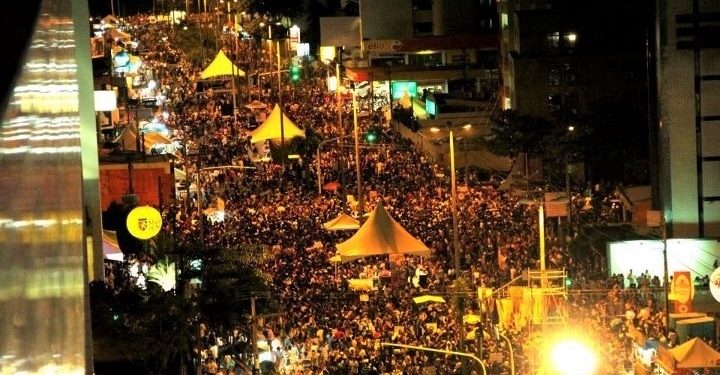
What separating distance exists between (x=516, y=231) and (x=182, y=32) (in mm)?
66167

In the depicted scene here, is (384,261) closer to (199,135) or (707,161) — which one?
(707,161)

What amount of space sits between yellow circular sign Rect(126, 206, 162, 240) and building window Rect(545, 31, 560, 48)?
125 feet

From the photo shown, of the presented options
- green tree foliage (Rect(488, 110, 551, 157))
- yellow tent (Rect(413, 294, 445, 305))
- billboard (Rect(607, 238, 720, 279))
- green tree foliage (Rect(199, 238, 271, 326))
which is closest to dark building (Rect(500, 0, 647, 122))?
green tree foliage (Rect(488, 110, 551, 157))

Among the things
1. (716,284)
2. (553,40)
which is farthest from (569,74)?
(716,284)

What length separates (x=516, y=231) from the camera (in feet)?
109

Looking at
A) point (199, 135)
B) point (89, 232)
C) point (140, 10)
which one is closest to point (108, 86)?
point (199, 135)

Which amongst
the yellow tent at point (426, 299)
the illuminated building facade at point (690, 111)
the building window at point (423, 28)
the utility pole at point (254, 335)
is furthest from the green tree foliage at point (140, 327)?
the building window at point (423, 28)

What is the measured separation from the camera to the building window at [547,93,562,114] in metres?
58.9

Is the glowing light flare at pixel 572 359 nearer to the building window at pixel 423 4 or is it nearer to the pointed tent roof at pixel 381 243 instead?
the pointed tent roof at pixel 381 243

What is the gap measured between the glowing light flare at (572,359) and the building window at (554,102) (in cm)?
4190

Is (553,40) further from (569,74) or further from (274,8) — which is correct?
(274,8)

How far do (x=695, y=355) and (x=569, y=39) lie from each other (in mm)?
42965

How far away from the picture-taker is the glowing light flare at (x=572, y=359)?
16.8 m

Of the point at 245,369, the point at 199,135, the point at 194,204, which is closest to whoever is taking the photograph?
the point at 245,369
